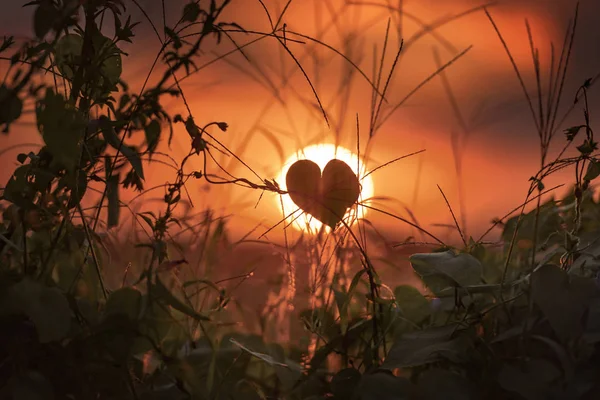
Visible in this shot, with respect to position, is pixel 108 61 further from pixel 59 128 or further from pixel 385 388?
pixel 385 388

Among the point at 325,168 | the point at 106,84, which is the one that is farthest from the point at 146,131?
the point at 325,168

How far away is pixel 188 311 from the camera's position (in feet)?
1.66

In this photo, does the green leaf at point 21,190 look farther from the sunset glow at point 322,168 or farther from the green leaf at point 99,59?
the sunset glow at point 322,168

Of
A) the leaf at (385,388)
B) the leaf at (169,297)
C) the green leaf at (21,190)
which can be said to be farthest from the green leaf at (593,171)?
the green leaf at (21,190)

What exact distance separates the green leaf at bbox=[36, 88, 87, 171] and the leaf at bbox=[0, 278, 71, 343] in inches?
3.5

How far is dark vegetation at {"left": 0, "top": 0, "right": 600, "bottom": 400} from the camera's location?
0.51 meters

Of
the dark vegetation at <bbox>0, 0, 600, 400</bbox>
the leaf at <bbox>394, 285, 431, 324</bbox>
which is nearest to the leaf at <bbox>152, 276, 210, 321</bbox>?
the dark vegetation at <bbox>0, 0, 600, 400</bbox>

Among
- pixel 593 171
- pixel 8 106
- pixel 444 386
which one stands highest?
pixel 8 106

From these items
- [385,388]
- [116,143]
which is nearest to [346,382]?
[385,388]

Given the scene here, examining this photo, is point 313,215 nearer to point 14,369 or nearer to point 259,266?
point 259,266

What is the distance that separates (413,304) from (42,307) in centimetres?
34

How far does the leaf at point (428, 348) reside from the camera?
1.78 ft

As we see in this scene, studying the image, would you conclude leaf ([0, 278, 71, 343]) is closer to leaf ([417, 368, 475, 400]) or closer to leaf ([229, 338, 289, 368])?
leaf ([229, 338, 289, 368])

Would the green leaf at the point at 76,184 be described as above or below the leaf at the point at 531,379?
above
